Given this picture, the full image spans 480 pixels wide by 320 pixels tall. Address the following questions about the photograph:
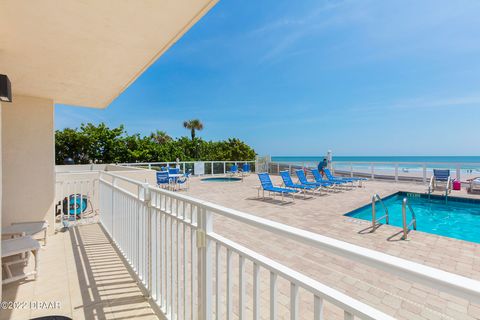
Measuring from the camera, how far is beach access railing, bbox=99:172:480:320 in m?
0.71

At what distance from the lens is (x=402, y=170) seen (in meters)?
12.0

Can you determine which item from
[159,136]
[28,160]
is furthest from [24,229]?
[159,136]

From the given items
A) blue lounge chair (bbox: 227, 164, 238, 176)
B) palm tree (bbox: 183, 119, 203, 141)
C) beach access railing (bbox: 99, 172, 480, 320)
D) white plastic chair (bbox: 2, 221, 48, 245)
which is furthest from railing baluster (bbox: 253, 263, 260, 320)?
palm tree (bbox: 183, 119, 203, 141)

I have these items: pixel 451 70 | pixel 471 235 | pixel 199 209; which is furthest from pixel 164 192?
pixel 451 70

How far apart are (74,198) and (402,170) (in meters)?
13.9

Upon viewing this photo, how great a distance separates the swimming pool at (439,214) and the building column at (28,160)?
694 cm

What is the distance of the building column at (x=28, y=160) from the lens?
13.3ft

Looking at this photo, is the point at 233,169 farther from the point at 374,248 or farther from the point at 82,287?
the point at 82,287

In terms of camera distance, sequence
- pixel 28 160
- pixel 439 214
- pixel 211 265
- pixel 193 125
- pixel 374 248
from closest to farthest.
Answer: pixel 211 265, pixel 374 248, pixel 28 160, pixel 439 214, pixel 193 125

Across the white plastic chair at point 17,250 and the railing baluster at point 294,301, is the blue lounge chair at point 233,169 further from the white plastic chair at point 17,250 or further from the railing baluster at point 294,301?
the railing baluster at point 294,301

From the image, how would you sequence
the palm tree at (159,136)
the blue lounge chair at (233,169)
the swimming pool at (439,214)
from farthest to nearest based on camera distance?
the palm tree at (159,136)
the blue lounge chair at (233,169)
the swimming pool at (439,214)

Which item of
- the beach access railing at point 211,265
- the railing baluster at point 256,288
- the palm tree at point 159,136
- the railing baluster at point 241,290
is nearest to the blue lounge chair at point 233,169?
the beach access railing at point 211,265

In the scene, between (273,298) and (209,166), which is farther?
(209,166)

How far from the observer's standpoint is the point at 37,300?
8.04 feet
